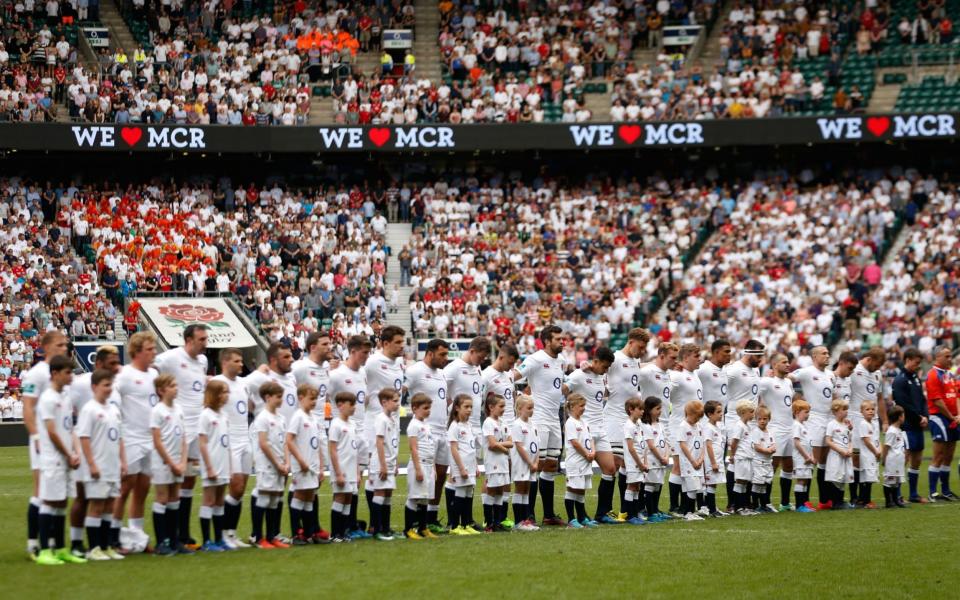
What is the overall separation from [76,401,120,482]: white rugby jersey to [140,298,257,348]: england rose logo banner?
21468mm

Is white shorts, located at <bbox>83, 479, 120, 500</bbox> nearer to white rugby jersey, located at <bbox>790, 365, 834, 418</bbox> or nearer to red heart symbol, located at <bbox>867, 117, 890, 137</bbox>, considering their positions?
white rugby jersey, located at <bbox>790, 365, 834, 418</bbox>

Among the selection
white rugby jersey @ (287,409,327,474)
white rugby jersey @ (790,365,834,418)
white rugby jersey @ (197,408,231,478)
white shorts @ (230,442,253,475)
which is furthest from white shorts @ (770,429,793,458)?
white rugby jersey @ (197,408,231,478)

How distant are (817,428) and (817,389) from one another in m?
0.54

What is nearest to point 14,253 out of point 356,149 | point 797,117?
point 356,149

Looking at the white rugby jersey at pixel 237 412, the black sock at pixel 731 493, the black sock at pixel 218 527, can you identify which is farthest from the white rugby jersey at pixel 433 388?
the black sock at pixel 731 493

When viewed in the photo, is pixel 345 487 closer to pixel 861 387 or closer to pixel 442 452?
pixel 442 452

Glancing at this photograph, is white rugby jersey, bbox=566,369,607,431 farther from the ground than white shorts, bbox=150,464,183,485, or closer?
farther from the ground

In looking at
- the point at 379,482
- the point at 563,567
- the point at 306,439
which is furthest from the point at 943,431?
the point at 306,439

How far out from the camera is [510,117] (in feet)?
133

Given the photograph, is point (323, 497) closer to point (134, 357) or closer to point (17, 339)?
point (134, 357)

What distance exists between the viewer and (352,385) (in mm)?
14648

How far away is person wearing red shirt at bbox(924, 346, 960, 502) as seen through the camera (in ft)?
62.3

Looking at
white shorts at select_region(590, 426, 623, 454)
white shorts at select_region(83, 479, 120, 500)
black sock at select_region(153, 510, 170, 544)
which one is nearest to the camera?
white shorts at select_region(83, 479, 120, 500)

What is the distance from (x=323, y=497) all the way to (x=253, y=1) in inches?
1141
